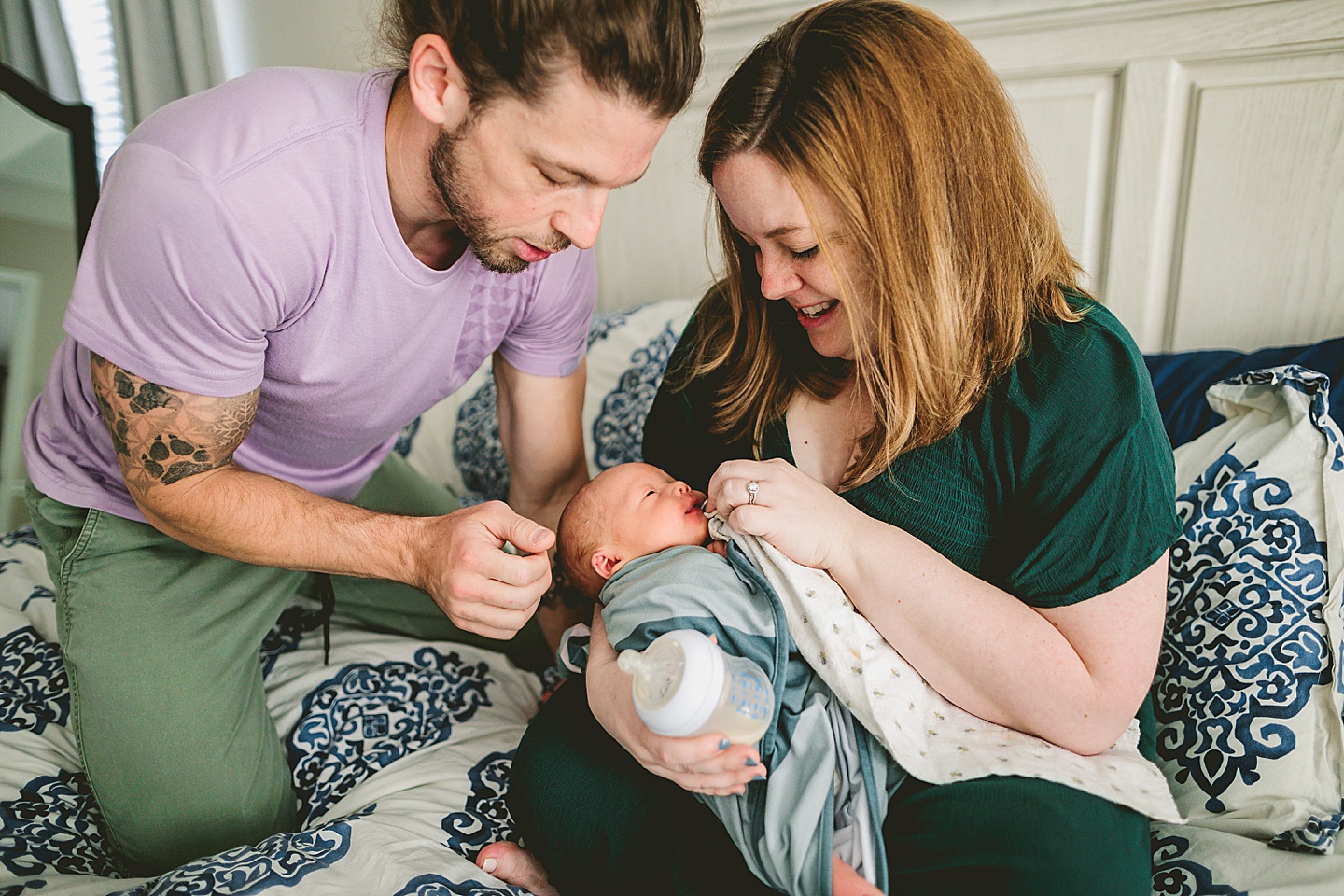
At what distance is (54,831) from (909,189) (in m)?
1.44

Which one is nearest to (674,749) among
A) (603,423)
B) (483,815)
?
(483,815)

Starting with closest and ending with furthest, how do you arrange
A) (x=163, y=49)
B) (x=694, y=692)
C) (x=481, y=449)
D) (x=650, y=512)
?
(x=694, y=692) → (x=650, y=512) → (x=481, y=449) → (x=163, y=49)

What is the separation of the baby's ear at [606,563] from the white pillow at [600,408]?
585 mm

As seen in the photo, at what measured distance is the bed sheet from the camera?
1.04 meters

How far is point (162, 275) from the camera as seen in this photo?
107cm

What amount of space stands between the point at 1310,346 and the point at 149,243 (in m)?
1.66

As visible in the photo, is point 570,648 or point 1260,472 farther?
point 570,648

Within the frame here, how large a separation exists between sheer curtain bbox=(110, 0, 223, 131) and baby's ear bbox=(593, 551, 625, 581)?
2746 millimetres

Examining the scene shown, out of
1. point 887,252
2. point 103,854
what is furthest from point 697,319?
point 103,854

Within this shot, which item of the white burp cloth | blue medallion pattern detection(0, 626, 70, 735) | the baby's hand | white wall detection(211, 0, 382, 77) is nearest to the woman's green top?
the white burp cloth

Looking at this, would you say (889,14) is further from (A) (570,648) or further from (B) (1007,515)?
→ (A) (570,648)

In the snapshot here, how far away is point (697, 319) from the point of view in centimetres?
141

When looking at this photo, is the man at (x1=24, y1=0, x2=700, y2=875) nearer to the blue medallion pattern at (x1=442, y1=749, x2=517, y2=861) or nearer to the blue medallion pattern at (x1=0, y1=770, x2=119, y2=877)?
the blue medallion pattern at (x1=0, y1=770, x2=119, y2=877)

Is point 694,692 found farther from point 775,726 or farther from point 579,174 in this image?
point 579,174
